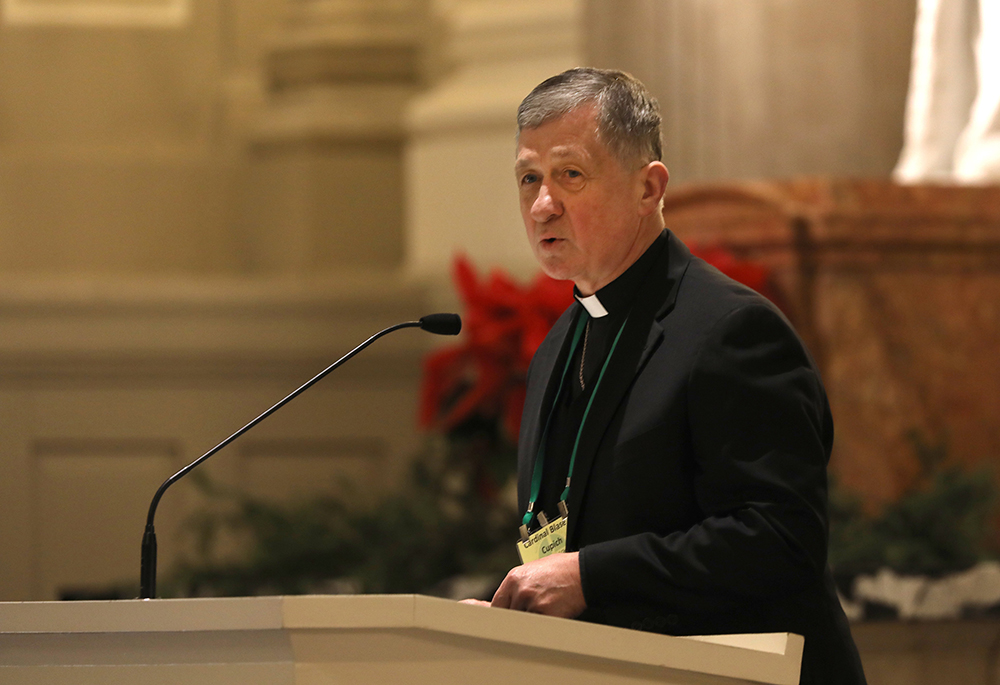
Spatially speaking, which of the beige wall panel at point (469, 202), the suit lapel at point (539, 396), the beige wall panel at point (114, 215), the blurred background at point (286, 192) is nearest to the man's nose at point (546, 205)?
the suit lapel at point (539, 396)

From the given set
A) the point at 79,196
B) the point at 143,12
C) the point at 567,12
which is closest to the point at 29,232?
the point at 79,196

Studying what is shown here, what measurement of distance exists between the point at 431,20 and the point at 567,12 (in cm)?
104

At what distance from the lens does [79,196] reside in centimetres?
573

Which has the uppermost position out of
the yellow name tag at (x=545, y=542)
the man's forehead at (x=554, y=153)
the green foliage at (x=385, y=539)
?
the man's forehead at (x=554, y=153)

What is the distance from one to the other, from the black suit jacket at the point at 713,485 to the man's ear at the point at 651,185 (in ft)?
0.42

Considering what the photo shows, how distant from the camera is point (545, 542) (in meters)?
1.80

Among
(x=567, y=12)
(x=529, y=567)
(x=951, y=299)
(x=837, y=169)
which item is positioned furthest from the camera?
(x=567, y=12)

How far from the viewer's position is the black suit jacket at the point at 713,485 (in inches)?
62.4

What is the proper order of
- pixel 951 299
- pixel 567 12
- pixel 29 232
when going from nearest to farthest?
1. pixel 951 299
2. pixel 567 12
3. pixel 29 232

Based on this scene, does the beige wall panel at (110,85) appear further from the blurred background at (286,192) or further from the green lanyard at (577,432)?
the green lanyard at (577,432)

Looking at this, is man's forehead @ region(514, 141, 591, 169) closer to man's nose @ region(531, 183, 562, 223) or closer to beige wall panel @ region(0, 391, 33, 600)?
man's nose @ region(531, 183, 562, 223)

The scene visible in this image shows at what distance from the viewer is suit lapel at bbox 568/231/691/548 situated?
1.75 m

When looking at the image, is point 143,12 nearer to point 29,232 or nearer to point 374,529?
point 29,232

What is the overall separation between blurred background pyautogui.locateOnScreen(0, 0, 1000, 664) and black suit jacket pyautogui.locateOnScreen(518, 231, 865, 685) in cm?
193
